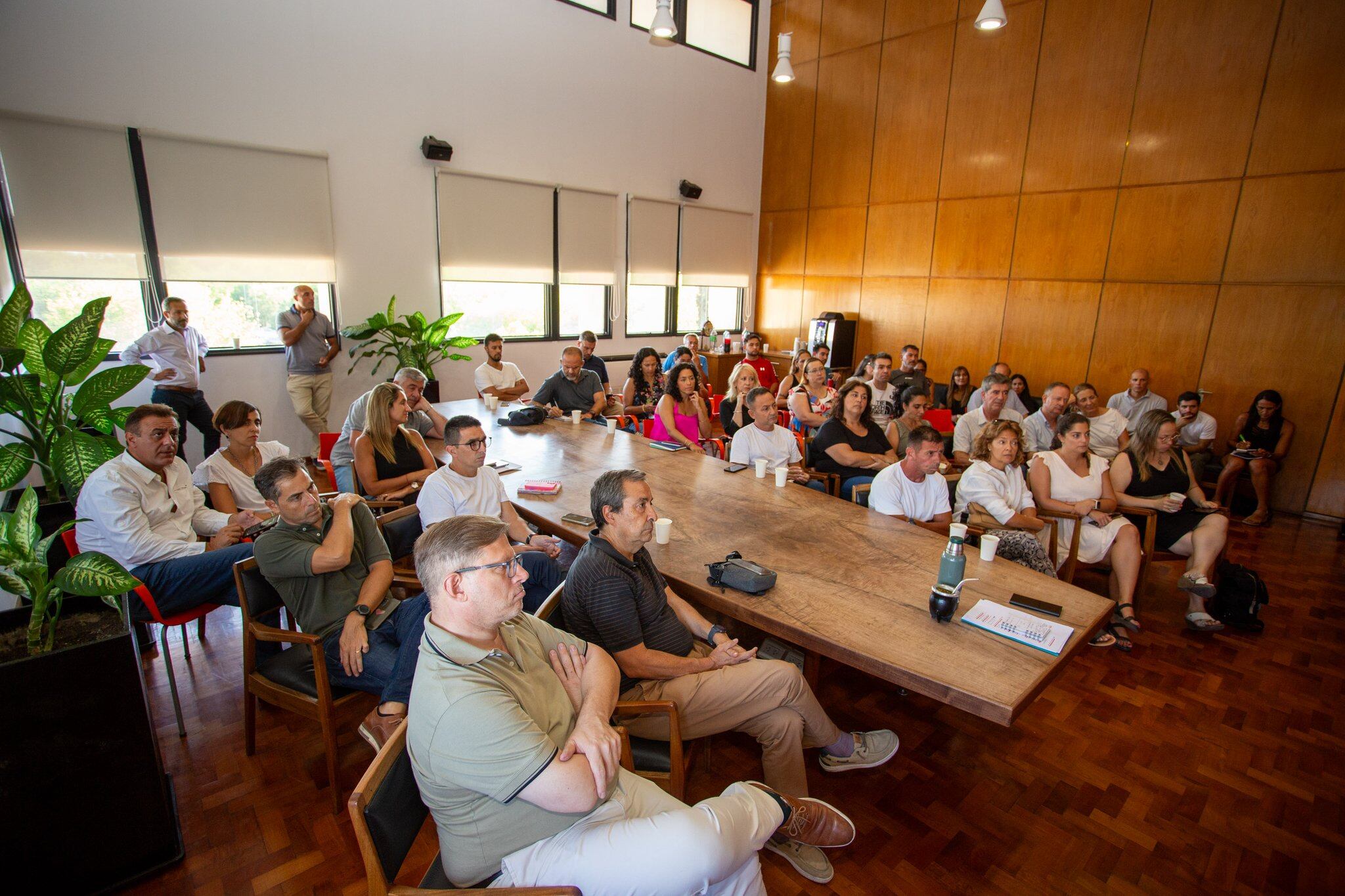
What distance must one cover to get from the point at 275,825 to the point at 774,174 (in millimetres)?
9846

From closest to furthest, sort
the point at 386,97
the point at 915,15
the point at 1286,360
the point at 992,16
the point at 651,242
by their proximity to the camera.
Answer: the point at 992,16, the point at 1286,360, the point at 386,97, the point at 915,15, the point at 651,242

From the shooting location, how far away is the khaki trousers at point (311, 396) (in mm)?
6344

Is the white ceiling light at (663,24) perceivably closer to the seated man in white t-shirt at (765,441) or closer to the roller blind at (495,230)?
the roller blind at (495,230)

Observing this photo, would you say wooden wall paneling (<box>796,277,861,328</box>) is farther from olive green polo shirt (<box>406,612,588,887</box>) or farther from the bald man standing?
olive green polo shirt (<box>406,612,588,887</box>)

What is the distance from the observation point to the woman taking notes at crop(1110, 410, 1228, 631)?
385 centimetres

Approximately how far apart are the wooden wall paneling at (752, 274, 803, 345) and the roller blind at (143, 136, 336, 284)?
6.23 metres

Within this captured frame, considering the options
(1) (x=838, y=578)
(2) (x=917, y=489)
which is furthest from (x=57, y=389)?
(2) (x=917, y=489)

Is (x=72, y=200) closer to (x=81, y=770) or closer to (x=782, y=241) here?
(x=81, y=770)

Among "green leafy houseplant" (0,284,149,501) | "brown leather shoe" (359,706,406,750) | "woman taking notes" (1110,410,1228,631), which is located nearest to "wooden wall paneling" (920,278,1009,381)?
"woman taking notes" (1110,410,1228,631)

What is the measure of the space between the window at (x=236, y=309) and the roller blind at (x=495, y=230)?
152cm

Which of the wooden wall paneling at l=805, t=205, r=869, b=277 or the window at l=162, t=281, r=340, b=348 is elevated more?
the wooden wall paneling at l=805, t=205, r=869, b=277

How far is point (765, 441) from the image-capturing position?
14.3ft

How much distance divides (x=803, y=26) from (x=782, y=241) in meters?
2.85

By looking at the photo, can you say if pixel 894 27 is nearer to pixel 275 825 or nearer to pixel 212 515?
pixel 212 515
